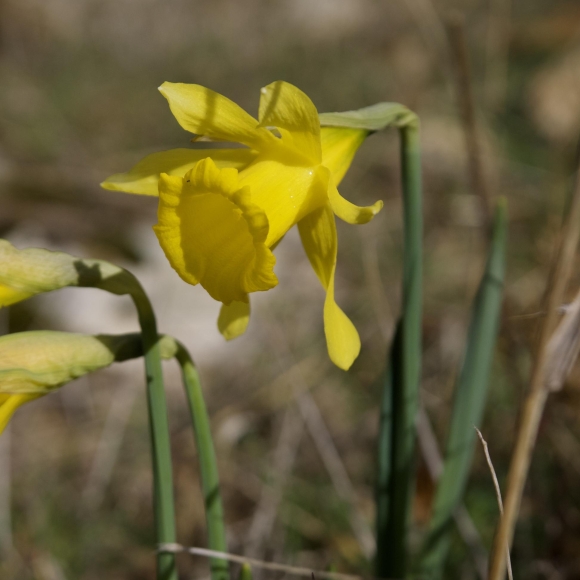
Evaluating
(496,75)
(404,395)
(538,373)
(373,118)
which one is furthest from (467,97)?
(496,75)

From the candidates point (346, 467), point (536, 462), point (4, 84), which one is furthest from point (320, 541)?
point (4, 84)

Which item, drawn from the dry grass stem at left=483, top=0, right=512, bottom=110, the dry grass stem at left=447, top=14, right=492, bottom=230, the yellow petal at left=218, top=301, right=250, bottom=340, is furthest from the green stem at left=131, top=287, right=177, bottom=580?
the dry grass stem at left=483, top=0, right=512, bottom=110

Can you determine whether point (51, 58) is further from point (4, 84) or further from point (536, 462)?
point (536, 462)

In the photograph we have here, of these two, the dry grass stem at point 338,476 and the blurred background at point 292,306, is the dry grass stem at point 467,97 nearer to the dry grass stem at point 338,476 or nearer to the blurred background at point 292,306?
the blurred background at point 292,306

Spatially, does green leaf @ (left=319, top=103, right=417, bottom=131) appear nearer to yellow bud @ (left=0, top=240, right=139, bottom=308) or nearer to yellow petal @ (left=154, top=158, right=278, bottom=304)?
yellow petal @ (left=154, top=158, right=278, bottom=304)

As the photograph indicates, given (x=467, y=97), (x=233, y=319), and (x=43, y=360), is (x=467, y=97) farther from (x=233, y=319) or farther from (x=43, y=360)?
(x=43, y=360)
